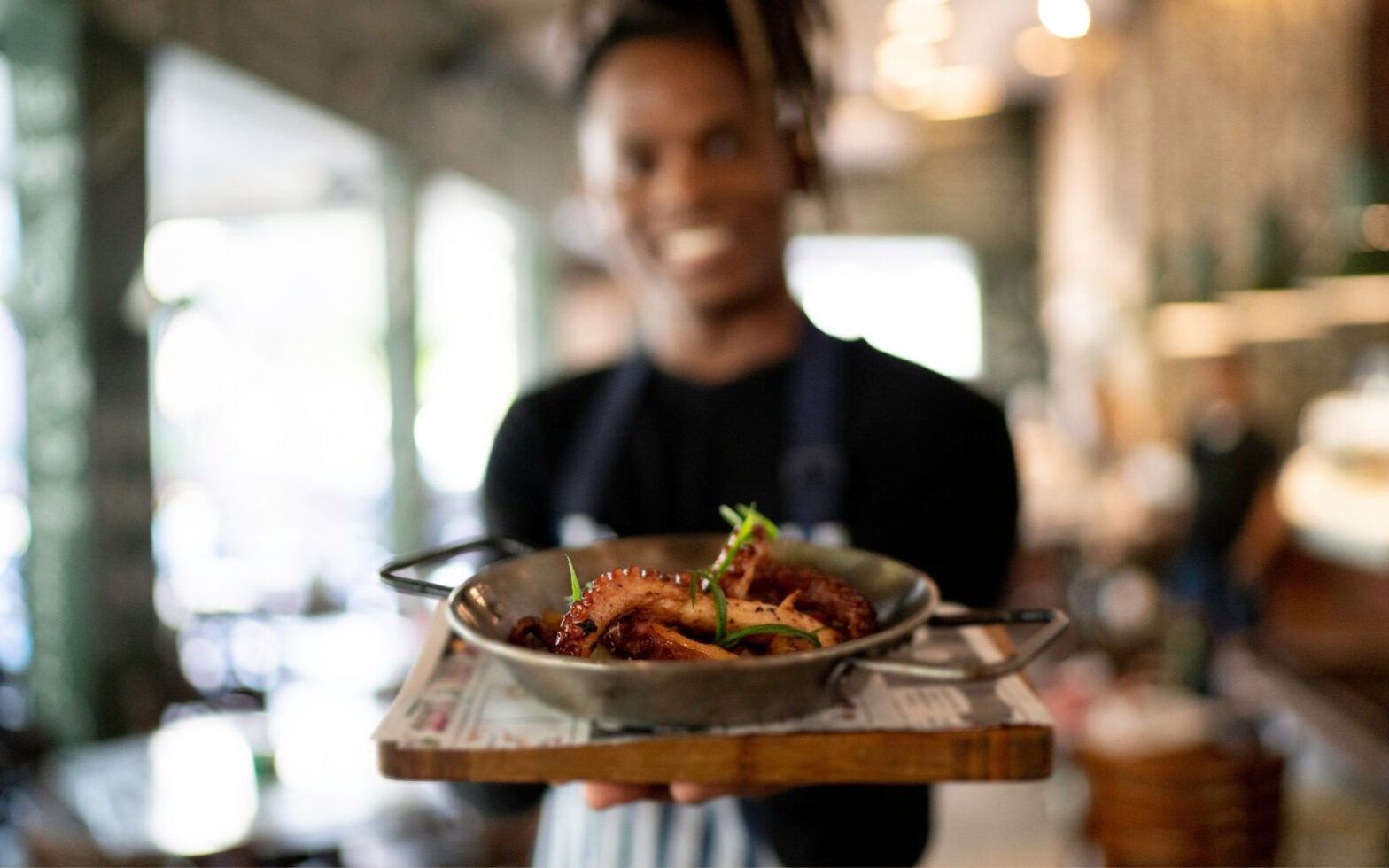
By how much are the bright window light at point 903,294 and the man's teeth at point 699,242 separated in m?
10.3

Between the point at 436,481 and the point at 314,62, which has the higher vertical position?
the point at 314,62

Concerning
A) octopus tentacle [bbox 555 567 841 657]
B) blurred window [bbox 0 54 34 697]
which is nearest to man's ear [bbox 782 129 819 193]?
octopus tentacle [bbox 555 567 841 657]

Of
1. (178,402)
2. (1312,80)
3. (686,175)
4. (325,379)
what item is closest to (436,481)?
(325,379)

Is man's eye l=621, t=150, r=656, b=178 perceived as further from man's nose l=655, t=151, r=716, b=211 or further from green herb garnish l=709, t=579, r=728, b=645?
green herb garnish l=709, t=579, r=728, b=645

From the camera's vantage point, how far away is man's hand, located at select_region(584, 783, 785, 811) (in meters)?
0.81

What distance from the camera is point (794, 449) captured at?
1449mm

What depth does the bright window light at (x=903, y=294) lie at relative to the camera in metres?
11.6

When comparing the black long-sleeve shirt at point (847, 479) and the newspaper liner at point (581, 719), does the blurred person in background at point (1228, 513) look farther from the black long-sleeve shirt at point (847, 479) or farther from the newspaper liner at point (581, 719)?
the newspaper liner at point (581, 719)

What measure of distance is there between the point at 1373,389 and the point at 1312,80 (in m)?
2.28

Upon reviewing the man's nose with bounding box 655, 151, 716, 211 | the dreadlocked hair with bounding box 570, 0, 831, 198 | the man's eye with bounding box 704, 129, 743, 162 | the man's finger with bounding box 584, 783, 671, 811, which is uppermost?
the dreadlocked hair with bounding box 570, 0, 831, 198

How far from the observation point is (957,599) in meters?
1.39

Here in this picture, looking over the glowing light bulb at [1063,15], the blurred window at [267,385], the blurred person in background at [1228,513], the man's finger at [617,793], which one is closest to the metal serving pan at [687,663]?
the man's finger at [617,793]

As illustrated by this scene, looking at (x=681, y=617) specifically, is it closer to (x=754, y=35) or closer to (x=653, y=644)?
(x=653, y=644)

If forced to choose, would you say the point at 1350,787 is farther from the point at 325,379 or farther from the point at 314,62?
the point at 325,379
